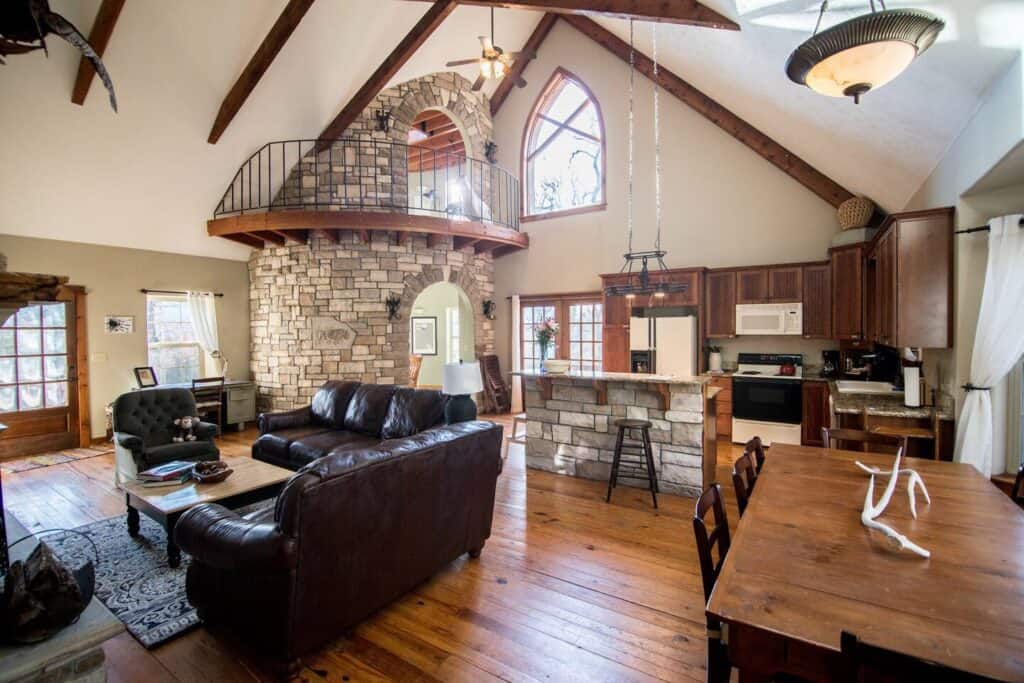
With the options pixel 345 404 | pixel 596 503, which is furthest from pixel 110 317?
pixel 596 503

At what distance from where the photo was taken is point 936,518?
5.97 feet

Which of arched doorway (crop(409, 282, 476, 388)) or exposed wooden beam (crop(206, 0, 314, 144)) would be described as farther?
arched doorway (crop(409, 282, 476, 388))

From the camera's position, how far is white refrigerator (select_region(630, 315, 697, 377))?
20.5 ft

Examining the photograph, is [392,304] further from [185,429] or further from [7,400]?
[7,400]

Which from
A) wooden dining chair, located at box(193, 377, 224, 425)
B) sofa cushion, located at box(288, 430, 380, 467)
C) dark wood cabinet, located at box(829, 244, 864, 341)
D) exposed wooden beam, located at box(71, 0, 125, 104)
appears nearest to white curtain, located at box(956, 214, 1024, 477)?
dark wood cabinet, located at box(829, 244, 864, 341)

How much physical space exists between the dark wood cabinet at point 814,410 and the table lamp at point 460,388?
12.9ft

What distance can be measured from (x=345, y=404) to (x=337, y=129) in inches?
162

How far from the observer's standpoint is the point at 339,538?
2109 mm

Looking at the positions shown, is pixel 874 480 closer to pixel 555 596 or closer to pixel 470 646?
pixel 555 596

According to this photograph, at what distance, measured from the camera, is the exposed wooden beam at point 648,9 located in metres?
3.81

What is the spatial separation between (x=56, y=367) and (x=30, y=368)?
8.9 inches

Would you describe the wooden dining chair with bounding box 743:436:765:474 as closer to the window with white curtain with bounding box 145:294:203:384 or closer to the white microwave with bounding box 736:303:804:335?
the white microwave with bounding box 736:303:804:335

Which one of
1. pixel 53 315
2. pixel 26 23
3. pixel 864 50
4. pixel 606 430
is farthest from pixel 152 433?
pixel 864 50

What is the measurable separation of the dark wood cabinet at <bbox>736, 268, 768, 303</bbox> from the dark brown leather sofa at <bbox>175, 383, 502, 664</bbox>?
449 cm
